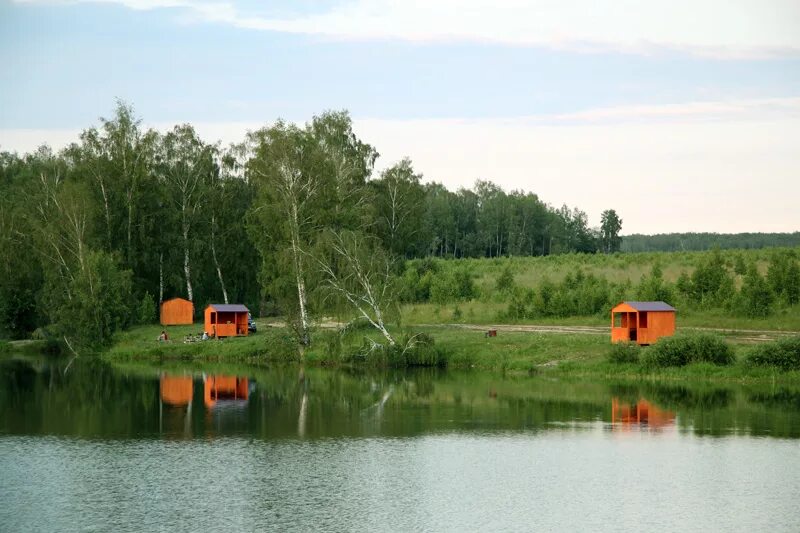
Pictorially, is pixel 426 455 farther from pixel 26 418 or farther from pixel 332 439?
pixel 26 418

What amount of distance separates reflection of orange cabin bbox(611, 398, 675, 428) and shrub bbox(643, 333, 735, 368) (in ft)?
24.2

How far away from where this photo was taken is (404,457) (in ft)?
109

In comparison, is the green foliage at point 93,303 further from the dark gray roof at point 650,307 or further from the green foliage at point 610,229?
the green foliage at point 610,229

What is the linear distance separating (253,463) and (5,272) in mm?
55899

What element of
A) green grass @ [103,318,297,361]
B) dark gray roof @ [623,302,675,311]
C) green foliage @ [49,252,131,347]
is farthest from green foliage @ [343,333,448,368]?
green foliage @ [49,252,131,347]

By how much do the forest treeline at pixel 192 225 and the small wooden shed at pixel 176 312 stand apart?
123cm

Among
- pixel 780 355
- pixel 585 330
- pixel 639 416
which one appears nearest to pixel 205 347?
pixel 585 330

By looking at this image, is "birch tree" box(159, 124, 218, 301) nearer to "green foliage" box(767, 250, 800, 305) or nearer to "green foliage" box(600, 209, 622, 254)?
"green foliage" box(767, 250, 800, 305)

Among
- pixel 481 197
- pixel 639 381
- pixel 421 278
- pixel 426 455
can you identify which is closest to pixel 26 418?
pixel 426 455

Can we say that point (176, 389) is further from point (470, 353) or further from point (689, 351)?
point (689, 351)

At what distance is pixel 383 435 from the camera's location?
37.5 metres

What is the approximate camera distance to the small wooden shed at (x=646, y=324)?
56406 mm

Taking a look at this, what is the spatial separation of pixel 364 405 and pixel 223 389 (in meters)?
10.4

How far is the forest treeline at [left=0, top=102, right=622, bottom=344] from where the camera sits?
68062mm
